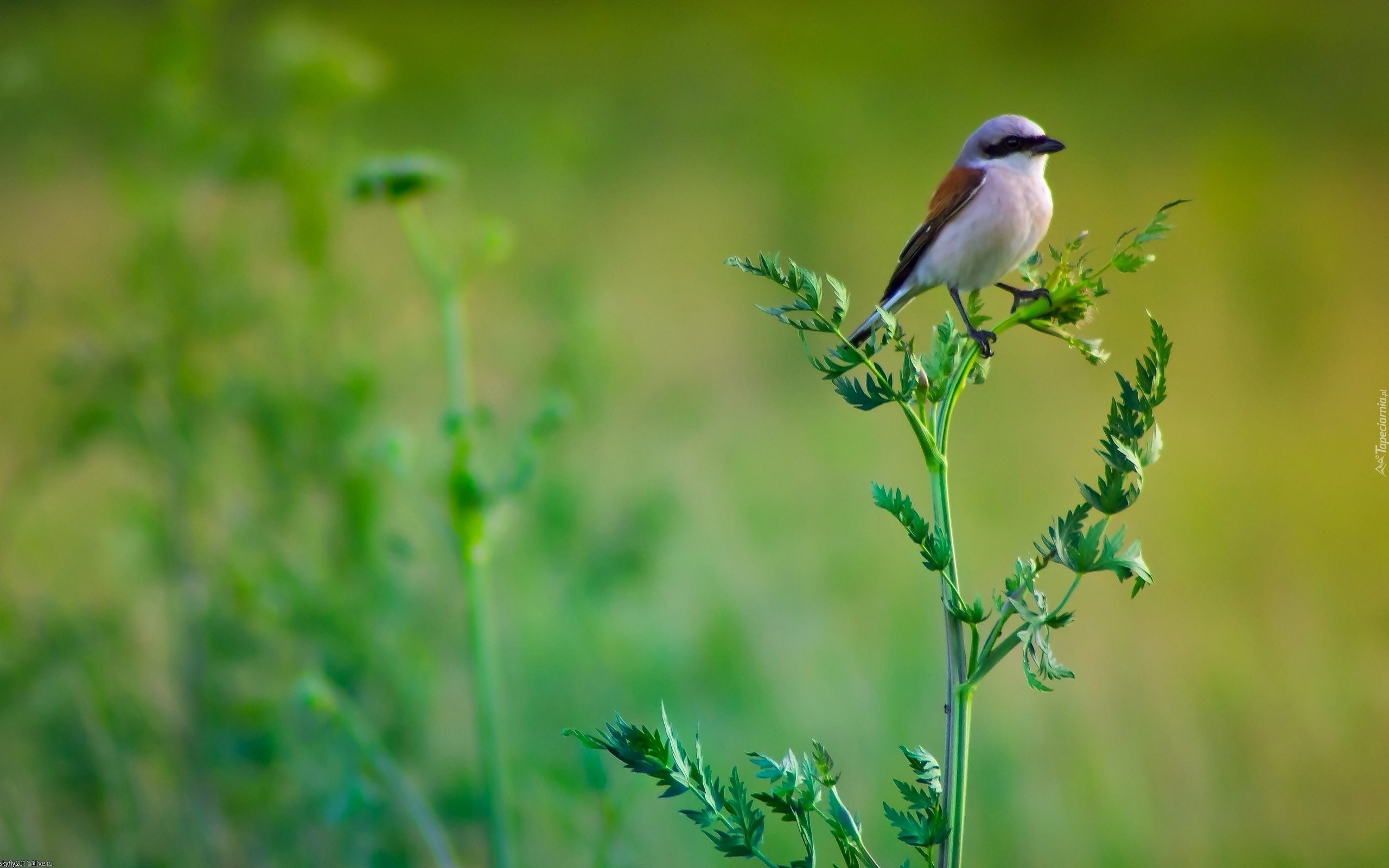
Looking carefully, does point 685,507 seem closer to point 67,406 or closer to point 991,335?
point 67,406

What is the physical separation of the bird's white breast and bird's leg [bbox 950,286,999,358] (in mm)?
123

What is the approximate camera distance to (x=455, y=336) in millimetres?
1337

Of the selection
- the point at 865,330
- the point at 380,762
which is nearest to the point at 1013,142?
the point at 865,330

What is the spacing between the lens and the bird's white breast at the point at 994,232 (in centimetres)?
95

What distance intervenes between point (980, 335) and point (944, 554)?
240 mm

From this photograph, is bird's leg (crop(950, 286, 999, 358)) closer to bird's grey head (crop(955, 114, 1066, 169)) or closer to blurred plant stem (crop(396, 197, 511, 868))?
bird's grey head (crop(955, 114, 1066, 169))

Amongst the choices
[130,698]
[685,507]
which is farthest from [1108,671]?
[130,698]

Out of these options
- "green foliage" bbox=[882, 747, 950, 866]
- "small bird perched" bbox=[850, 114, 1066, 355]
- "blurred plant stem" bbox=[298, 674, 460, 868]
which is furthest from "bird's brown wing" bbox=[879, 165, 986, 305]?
"blurred plant stem" bbox=[298, 674, 460, 868]

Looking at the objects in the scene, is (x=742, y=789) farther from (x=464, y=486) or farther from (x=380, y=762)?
(x=380, y=762)

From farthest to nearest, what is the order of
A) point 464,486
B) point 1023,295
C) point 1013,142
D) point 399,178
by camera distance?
point 399,178, point 464,486, point 1013,142, point 1023,295

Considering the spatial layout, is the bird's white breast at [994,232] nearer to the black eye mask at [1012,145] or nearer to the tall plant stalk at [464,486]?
→ the black eye mask at [1012,145]

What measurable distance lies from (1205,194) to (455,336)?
7.38 feet

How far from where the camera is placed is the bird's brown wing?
1040mm

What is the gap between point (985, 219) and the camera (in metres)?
0.96
